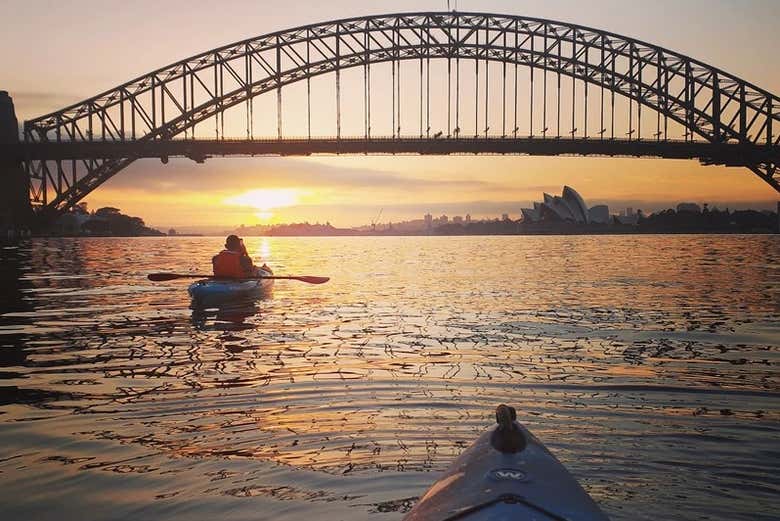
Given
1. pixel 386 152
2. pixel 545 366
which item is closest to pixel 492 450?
pixel 545 366

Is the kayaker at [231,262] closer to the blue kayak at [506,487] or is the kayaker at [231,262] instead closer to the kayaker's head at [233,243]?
the kayaker's head at [233,243]

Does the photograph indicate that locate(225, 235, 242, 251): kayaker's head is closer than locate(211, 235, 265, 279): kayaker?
Yes

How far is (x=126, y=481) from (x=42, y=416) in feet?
7.68

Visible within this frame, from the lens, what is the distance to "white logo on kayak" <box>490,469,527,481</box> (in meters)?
3.46

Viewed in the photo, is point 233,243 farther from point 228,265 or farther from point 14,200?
point 14,200

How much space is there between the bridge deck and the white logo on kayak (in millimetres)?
63635

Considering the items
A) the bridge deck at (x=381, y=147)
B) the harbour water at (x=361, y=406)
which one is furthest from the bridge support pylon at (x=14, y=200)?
the harbour water at (x=361, y=406)

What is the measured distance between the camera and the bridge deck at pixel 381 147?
218 feet

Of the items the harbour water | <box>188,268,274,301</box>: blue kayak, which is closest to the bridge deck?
<box>188,268,274,301</box>: blue kayak

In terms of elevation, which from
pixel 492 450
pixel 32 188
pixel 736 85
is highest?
pixel 736 85

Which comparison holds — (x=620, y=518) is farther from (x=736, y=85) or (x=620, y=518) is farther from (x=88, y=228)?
(x=88, y=228)

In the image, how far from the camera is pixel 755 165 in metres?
71.6

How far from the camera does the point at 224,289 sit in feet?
59.0

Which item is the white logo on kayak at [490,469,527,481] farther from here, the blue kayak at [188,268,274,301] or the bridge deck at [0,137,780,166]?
the bridge deck at [0,137,780,166]
